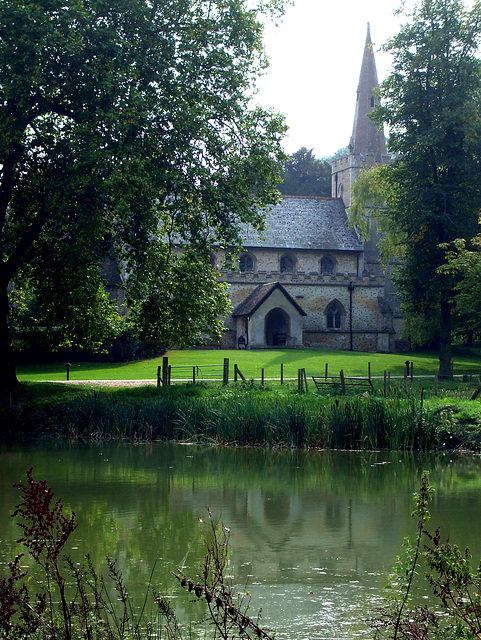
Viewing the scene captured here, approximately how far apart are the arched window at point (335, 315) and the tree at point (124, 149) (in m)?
27.9

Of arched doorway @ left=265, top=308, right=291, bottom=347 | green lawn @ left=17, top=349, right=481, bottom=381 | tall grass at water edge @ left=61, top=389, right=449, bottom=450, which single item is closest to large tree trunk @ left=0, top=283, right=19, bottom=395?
tall grass at water edge @ left=61, top=389, right=449, bottom=450

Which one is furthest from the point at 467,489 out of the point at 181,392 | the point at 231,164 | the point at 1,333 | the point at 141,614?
the point at 1,333

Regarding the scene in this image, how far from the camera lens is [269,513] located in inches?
445

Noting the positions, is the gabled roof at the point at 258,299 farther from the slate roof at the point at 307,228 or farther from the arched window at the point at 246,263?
the slate roof at the point at 307,228

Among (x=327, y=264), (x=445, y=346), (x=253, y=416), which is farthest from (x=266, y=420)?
(x=327, y=264)

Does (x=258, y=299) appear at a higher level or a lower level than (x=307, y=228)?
lower

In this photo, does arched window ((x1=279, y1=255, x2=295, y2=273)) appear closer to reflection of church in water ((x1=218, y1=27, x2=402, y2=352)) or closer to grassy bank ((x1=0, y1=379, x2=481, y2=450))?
reflection of church in water ((x1=218, y1=27, x2=402, y2=352))

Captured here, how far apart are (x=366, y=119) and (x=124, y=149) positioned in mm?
41730

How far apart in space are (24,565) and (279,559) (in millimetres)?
2650

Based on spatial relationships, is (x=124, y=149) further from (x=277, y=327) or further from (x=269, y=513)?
(x=277, y=327)

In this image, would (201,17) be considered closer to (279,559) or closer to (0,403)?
(0,403)

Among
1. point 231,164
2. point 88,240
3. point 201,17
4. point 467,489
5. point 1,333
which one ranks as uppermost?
point 201,17

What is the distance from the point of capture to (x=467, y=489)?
42.8ft

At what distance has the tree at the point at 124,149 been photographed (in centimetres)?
1898
